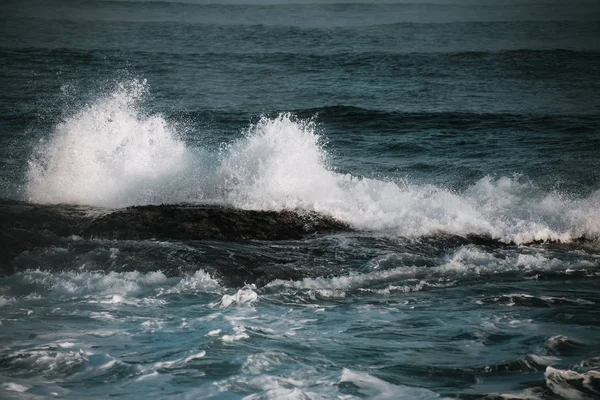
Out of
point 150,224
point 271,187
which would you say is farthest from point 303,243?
point 150,224

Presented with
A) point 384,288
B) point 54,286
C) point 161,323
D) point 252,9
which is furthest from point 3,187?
point 252,9

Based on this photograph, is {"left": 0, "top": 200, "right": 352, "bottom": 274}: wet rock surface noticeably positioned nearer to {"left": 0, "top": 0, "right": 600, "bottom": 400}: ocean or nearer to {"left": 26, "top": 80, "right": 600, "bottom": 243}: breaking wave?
{"left": 0, "top": 0, "right": 600, "bottom": 400}: ocean

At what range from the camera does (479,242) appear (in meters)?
10.8

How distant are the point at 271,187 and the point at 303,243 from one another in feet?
6.52

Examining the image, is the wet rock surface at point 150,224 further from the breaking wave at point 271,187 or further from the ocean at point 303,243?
the breaking wave at point 271,187

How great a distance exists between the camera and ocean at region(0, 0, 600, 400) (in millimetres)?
6621

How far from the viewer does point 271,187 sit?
12.1 metres

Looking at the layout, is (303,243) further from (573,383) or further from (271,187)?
(573,383)

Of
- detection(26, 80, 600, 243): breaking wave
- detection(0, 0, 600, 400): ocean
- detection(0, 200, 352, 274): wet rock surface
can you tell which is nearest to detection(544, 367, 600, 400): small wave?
detection(0, 0, 600, 400): ocean

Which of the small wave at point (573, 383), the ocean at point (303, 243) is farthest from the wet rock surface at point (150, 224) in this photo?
the small wave at point (573, 383)

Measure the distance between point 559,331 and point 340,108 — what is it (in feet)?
51.4

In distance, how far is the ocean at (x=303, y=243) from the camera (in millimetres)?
6621

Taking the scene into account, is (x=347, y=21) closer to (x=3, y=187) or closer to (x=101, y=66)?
(x=101, y=66)

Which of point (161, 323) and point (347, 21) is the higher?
point (347, 21)
